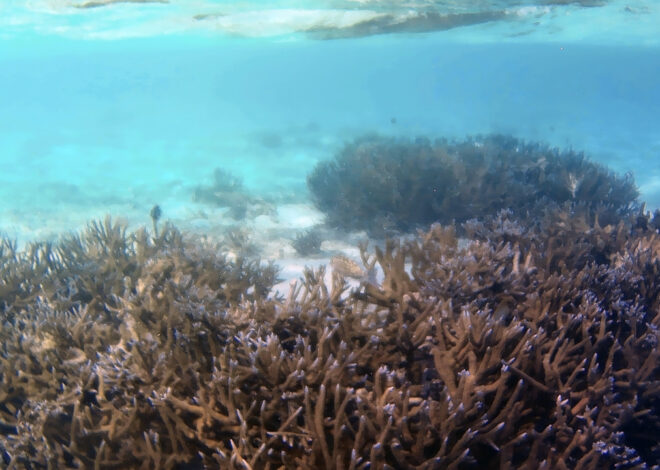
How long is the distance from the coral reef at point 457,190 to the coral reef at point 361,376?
5.09m

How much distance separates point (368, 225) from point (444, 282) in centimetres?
674

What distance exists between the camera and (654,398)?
10.8 ft

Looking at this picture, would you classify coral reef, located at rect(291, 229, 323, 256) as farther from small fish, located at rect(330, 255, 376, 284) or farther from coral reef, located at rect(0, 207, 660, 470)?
coral reef, located at rect(0, 207, 660, 470)

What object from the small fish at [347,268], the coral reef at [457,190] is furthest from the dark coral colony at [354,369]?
the coral reef at [457,190]

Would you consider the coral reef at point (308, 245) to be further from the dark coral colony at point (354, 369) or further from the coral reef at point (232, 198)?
the coral reef at point (232, 198)

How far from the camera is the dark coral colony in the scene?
2.72 m

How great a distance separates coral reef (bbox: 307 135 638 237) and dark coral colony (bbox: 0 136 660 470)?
4.42 m

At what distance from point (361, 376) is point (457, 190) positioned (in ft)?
25.7

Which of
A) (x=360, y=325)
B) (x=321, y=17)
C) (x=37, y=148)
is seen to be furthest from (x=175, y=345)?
(x=37, y=148)

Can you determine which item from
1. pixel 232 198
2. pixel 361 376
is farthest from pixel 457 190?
pixel 232 198

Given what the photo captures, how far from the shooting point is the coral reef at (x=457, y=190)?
Answer: 10.1 m

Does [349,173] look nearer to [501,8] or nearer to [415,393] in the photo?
[415,393]

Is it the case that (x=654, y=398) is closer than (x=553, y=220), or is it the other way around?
(x=654, y=398)

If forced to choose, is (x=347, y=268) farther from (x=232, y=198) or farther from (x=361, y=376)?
(x=232, y=198)
